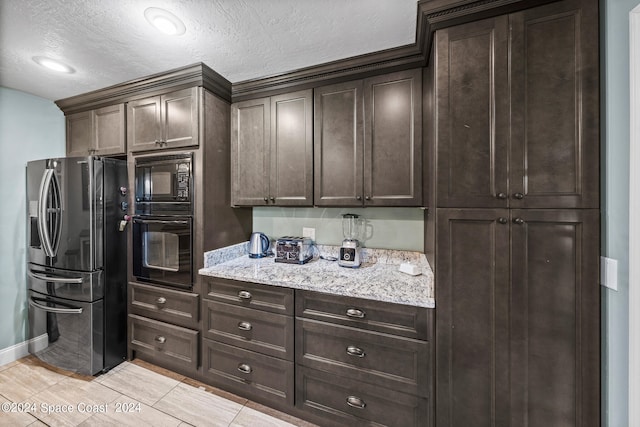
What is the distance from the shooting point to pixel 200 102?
1.92 meters

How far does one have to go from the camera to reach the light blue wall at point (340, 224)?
207 centimetres

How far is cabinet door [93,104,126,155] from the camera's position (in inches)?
87.5

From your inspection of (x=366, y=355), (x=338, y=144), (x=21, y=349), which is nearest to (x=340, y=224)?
(x=338, y=144)

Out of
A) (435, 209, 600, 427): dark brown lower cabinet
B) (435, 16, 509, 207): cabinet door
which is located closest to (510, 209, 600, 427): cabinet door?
(435, 209, 600, 427): dark brown lower cabinet

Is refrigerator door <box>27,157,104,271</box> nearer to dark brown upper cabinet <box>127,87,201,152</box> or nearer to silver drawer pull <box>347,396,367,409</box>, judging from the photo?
dark brown upper cabinet <box>127,87,201,152</box>

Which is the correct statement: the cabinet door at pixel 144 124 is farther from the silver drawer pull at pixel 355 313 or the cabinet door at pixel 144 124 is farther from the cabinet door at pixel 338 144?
the silver drawer pull at pixel 355 313

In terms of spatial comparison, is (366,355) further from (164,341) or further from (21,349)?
(21,349)

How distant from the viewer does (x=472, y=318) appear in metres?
1.22

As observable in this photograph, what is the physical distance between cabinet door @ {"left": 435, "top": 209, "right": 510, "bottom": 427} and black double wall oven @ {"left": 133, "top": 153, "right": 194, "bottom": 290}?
1.85 meters

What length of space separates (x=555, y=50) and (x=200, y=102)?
221cm

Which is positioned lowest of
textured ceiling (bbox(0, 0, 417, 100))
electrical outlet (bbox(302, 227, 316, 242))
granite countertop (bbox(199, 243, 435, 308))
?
granite countertop (bbox(199, 243, 435, 308))

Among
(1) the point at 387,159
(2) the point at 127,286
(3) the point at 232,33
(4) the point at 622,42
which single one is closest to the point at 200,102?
(3) the point at 232,33

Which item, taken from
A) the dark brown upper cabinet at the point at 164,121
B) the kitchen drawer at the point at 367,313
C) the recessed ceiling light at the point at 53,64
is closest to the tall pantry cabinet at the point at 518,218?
the kitchen drawer at the point at 367,313

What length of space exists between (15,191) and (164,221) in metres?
1.68
